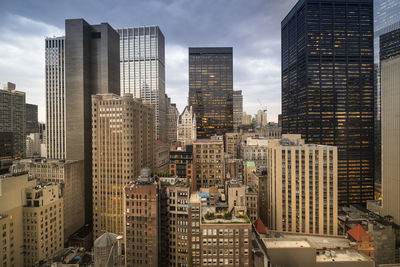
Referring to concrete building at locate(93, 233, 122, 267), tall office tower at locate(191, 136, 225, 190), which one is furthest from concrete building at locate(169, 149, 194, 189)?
concrete building at locate(93, 233, 122, 267)

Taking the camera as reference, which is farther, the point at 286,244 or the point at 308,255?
the point at 286,244

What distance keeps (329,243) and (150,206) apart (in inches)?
3200

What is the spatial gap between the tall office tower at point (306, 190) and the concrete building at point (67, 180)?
416 feet

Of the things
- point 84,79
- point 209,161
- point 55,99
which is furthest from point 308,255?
point 55,99

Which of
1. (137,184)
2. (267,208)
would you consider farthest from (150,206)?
(267,208)

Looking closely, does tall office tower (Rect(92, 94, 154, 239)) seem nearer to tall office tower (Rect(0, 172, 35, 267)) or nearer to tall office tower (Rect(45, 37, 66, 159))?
tall office tower (Rect(0, 172, 35, 267))

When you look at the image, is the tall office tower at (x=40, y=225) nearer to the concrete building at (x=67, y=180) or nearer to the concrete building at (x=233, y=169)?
the concrete building at (x=67, y=180)

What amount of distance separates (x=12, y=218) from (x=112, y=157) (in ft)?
173

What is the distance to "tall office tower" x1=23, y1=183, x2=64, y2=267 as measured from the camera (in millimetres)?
97375

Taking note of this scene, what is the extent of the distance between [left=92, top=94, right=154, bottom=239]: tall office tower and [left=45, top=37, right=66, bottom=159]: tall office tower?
198ft

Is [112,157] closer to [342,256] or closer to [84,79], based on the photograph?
[84,79]

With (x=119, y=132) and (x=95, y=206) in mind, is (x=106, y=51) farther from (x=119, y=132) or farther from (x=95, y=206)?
(x=95, y=206)

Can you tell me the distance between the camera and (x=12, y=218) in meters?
93.2

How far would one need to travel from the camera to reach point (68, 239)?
5340 inches
